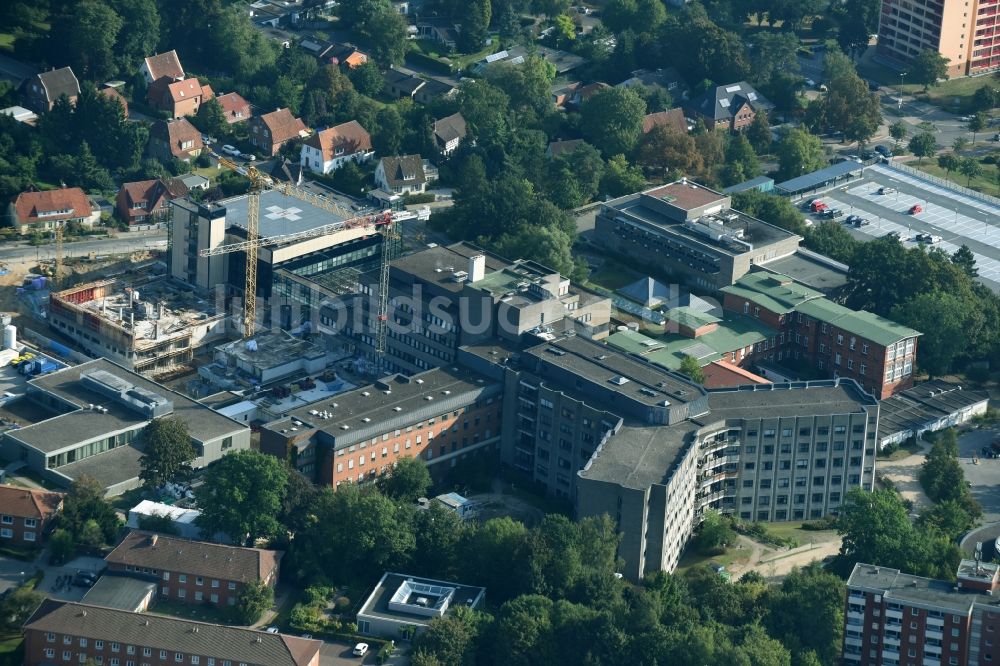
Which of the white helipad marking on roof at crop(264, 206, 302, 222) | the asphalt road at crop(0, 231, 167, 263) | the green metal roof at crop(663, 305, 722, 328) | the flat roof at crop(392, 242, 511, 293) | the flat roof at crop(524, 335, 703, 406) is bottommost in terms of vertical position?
the asphalt road at crop(0, 231, 167, 263)

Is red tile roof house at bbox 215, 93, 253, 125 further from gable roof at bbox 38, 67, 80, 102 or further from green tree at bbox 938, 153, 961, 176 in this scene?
Answer: green tree at bbox 938, 153, 961, 176

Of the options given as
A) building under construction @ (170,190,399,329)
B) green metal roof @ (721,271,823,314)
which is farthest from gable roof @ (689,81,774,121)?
building under construction @ (170,190,399,329)

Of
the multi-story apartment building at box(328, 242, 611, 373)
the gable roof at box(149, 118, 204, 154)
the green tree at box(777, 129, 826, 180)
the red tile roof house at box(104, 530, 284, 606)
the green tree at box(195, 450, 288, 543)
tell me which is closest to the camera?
the red tile roof house at box(104, 530, 284, 606)

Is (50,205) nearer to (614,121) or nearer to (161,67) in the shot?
(161,67)

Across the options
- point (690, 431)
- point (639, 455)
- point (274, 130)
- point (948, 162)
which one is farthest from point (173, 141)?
point (639, 455)

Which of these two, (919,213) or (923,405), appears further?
(919,213)

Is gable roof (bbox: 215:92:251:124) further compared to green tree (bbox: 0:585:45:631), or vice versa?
gable roof (bbox: 215:92:251:124)
